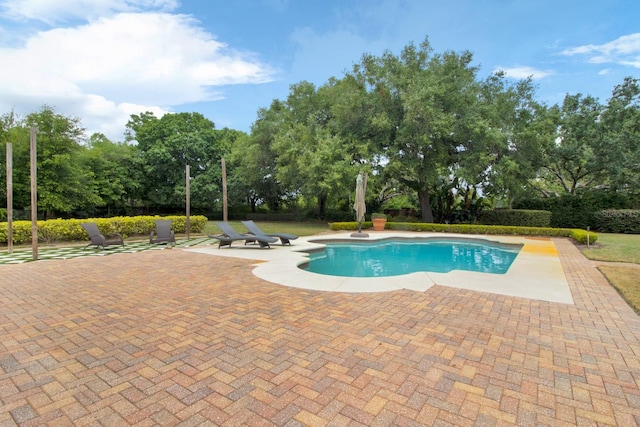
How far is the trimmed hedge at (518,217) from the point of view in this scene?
17.8 metres

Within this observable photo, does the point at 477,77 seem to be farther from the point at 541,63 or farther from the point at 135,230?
the point at 135,230

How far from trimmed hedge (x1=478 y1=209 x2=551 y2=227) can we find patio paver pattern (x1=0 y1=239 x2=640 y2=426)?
1495 cm

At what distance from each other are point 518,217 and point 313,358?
1949 cm

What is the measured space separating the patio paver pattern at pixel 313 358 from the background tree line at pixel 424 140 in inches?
520

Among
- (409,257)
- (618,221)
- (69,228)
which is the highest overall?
(618,221)

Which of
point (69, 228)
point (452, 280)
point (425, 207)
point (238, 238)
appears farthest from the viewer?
point (425, 207)

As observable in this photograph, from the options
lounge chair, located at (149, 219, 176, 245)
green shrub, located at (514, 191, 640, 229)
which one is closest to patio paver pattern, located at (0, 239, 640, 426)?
lounge chair, located at (149, 219, 176, 245)

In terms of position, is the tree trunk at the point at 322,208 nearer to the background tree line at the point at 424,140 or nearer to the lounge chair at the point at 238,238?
the background tree line at the point at 424,140

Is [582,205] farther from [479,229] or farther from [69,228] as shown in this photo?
[69,228]

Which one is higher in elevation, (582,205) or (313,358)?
(582,205)

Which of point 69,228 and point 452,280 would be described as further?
point 69,228

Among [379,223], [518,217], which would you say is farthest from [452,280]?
[518,217]

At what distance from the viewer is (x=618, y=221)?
16.6 metres

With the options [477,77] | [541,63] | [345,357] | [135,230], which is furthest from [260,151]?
[345,357]
